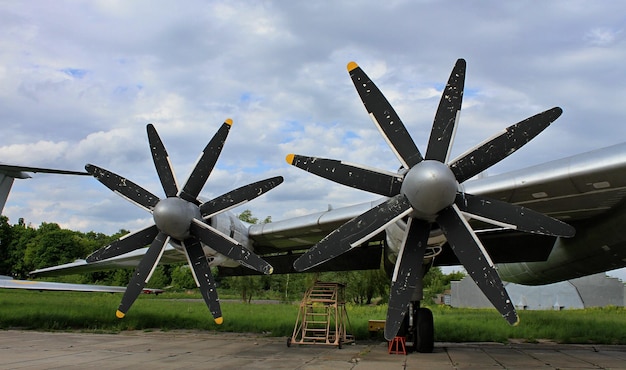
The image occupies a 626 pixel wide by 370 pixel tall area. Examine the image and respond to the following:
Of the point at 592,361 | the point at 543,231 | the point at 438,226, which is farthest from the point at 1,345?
the point at 592,361

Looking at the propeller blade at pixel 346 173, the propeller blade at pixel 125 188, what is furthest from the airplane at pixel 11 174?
the propeller blade at pixel 346 173

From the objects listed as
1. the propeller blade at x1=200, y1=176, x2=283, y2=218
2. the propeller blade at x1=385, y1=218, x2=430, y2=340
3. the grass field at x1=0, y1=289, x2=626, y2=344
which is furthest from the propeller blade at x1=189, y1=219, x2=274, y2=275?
the grass field at x1=0, y1=289, x2=626, y2=344

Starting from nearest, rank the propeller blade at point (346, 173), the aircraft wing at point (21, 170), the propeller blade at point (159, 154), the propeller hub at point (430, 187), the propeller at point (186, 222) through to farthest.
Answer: the propeller hub at point (430, 187)
the propeller blade at point (346, 173)
the propeller at point (186, 222)
the propeller blade at point (159, 154)
the aircraft wing at point (21, 170)

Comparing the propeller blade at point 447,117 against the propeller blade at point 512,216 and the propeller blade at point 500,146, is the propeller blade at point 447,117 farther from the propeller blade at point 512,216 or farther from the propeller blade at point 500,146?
the propeller blade at point 512,216

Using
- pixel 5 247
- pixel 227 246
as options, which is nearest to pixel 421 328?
pixel 227 246

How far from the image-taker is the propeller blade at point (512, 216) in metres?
6.72

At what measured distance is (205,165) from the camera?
955cm

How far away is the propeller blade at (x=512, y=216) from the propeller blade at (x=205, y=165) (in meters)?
4.68

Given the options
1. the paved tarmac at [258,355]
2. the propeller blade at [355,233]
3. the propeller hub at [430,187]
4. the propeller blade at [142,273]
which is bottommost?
the paved tarmac at [258,355]

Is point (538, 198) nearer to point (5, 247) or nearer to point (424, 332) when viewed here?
point (424, 332)

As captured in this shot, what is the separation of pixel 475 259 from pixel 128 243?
637cm

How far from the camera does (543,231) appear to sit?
22.0 feet

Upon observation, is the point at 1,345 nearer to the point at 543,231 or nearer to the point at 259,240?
the point at 259,240

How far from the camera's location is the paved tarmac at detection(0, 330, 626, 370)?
8.48m
